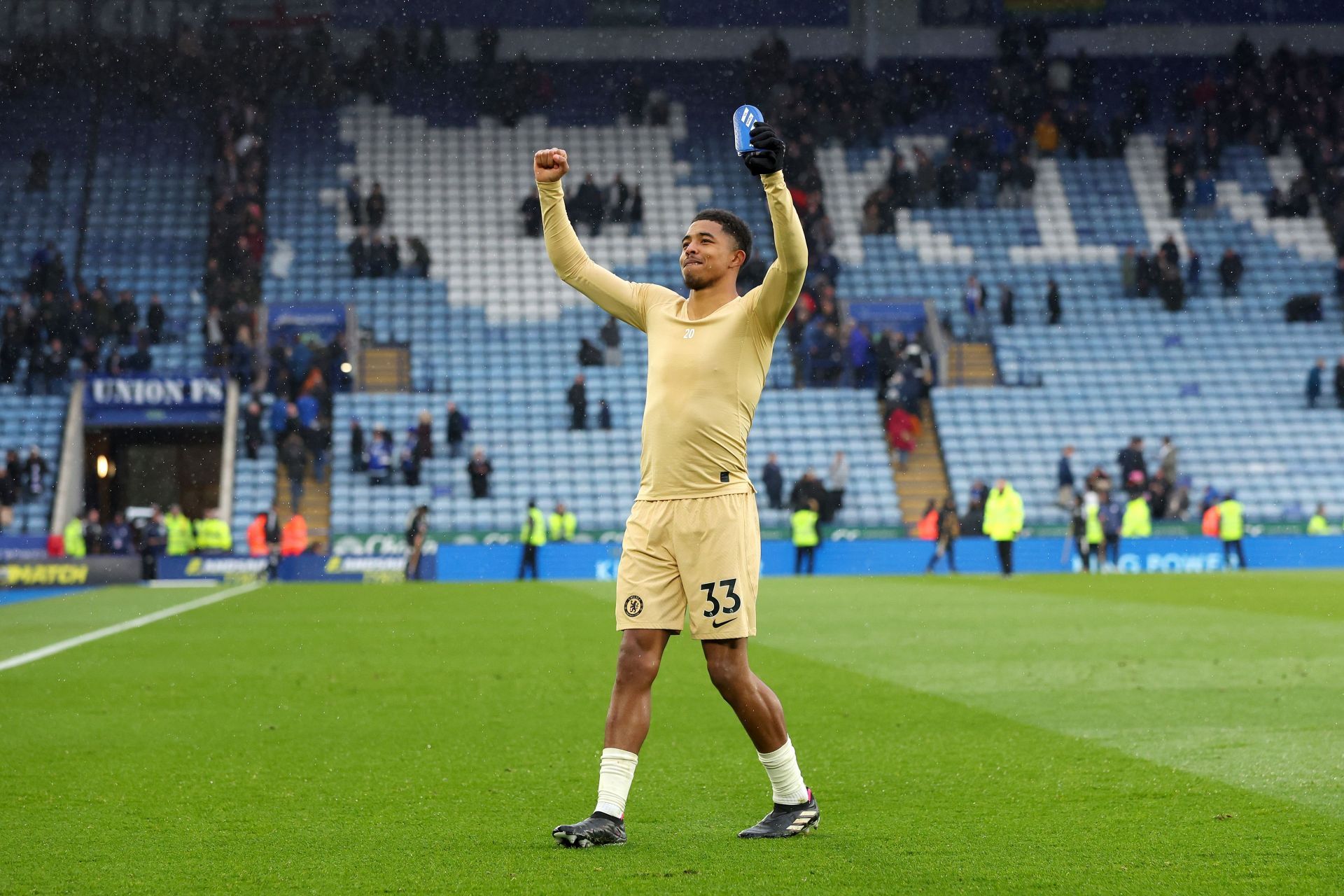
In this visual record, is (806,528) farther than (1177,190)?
No

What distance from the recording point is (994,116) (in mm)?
41719

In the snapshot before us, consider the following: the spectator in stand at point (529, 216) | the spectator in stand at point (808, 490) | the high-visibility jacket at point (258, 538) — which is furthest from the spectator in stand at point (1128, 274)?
the high-visibility jacket at point (258, 538)

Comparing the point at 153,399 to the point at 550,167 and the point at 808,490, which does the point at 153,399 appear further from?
the point at 550,167

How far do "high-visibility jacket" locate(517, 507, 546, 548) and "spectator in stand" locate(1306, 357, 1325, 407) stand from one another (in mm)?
18677

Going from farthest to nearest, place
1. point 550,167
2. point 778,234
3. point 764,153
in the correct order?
point 550,167 → point 778,234 → point 764,153

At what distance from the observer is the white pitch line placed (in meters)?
13.0

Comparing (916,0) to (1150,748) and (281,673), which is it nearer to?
(281,673)

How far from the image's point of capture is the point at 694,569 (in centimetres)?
530

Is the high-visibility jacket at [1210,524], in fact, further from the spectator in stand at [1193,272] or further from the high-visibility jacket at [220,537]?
the high-visibility jacket at [220,537]

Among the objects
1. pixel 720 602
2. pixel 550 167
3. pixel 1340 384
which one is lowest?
pixel 720 602

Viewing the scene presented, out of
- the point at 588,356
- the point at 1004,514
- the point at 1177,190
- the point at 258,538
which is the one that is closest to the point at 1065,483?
the point at 1004,514

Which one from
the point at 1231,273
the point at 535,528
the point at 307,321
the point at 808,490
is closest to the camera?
the point at 535,528

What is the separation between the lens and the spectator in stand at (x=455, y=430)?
33.5m

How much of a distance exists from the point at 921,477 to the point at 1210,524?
6273mm
